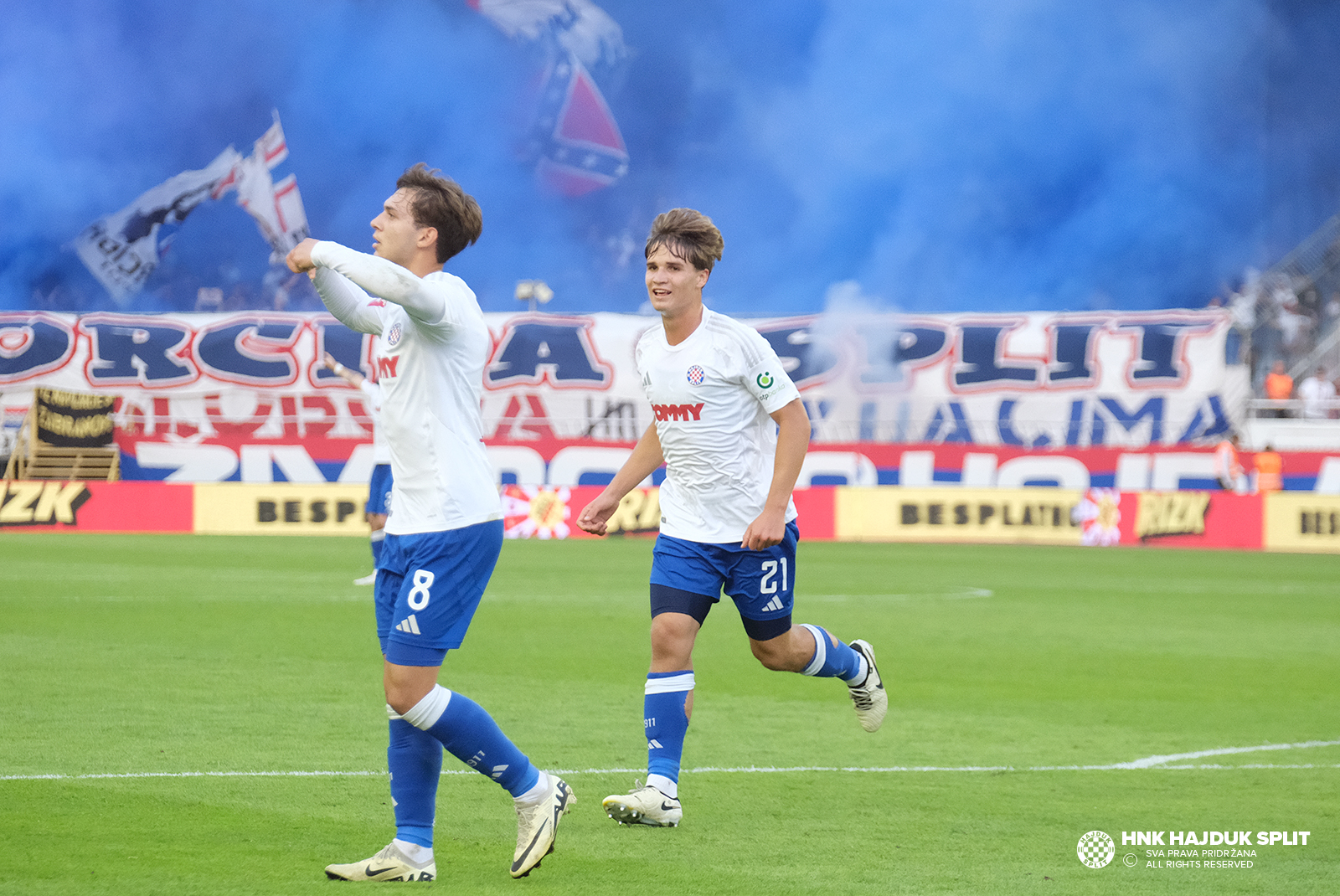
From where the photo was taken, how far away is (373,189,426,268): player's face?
4699 millimetres

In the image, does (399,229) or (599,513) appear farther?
(599,513)

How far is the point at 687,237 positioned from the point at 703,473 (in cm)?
93

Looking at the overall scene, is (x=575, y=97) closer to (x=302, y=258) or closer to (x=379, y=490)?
(x=379, y=490)

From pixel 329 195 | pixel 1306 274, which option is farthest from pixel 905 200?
pixel 329 195

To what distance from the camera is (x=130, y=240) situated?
168 feet

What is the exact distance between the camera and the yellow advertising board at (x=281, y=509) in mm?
25859

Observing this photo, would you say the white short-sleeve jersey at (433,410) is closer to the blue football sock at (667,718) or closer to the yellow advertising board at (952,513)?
the blue football sock at (667,718)

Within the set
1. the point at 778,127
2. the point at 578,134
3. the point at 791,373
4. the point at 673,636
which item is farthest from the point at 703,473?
the point at 778,127

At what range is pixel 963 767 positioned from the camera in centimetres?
698

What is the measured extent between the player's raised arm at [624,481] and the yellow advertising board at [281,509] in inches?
791

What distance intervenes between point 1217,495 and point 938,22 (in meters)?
35.5

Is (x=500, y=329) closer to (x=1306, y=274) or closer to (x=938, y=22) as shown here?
(x=1306, y=274)

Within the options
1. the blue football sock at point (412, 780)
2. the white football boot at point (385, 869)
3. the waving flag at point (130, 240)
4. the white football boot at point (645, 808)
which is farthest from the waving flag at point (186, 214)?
the white football boot at point (385, 869)

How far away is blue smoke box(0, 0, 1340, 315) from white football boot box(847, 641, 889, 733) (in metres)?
46.3
